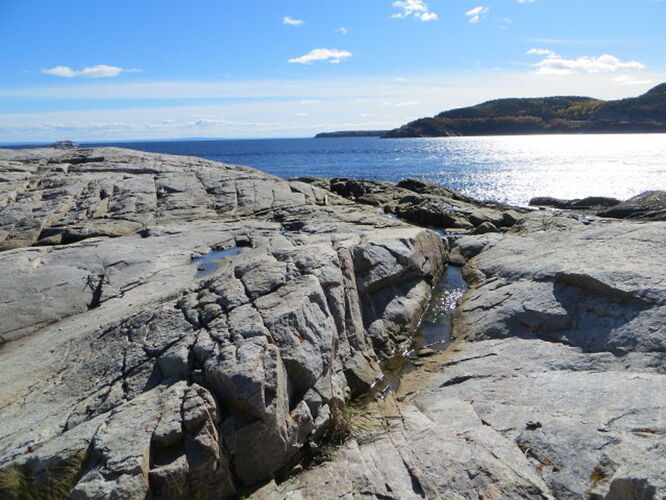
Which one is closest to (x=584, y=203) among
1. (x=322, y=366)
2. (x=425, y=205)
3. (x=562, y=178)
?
(x=425, y=205)

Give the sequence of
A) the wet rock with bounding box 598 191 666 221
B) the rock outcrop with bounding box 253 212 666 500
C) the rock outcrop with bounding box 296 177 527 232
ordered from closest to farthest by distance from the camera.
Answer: the rock outcrop with bounding box 253 212 666 500
the wet rock with bounding box 598 191 666 221
the rock outcrop with bounding box 296 177 527 232

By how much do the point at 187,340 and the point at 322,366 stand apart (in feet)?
9.25

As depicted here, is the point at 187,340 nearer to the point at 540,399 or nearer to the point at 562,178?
the point at 540,399

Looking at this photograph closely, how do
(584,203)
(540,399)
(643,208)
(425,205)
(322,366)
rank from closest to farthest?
1. (540,399)
2. (322,366)
3. (643,208)
4. (425,205)
5. (584,203)

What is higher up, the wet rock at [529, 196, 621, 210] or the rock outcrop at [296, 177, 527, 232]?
the rock outcrop at [296, 177, 527, 232]

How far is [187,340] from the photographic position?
951 centimetres

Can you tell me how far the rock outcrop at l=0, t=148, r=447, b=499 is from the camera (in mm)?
7316

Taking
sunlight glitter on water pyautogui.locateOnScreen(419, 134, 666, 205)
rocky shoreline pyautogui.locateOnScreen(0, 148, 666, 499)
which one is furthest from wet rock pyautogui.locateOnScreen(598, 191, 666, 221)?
sunlight glitter on water pyautogui.locateOnScreen(419, 134, 666, 205)

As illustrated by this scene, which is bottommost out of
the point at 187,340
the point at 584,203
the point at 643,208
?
the point at 584,203

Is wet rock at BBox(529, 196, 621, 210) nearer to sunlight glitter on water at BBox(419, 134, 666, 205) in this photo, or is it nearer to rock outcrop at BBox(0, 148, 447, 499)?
sunlight glitter on water at BBox(419, 134, 666, 205)

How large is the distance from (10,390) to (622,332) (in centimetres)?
1342

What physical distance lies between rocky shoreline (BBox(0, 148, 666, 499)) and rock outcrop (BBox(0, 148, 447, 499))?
0.15 feet

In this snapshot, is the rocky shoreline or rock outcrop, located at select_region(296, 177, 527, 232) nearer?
the rocky shoreline

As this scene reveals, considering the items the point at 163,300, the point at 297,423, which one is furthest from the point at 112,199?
the point at 297,423
